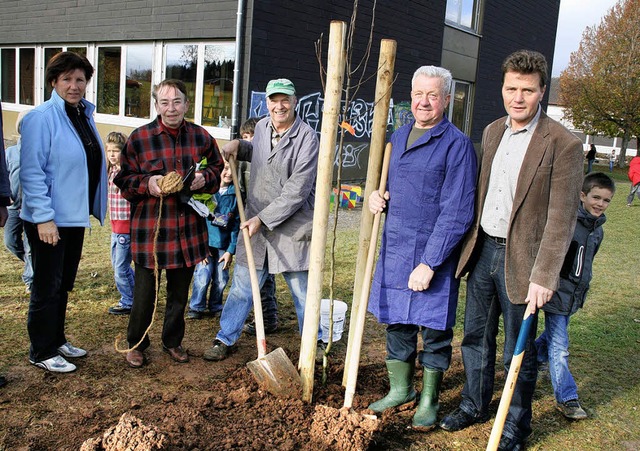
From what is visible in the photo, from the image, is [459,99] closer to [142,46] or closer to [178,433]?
[142,46]

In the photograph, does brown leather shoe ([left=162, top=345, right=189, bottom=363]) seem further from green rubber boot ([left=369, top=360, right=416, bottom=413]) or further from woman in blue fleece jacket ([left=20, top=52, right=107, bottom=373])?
green rubber boot ([left=369, top=360, right=416, bottom=413])

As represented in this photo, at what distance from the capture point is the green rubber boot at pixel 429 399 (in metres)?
3.40

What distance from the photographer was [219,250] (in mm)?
4949

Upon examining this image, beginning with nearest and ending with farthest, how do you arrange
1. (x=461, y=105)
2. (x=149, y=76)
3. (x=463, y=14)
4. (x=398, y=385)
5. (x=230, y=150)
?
(x=398, y=385), (x=230, y=150), (x=149, y=76), (x=463, y=14), (x=461, y=105)

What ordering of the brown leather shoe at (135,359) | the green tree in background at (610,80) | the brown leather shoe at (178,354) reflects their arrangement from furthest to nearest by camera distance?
the green tree in background at (610,80), the brown leather shoe at (178,354), the brown leather shoe at (135,359)

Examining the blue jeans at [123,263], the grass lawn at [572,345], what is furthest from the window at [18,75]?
A: the blue jeans at [123,263]

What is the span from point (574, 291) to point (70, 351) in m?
3.41

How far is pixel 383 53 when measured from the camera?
3393mm

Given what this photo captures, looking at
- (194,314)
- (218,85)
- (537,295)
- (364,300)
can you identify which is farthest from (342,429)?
(218,85)

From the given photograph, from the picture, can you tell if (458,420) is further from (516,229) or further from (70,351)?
(70,351)

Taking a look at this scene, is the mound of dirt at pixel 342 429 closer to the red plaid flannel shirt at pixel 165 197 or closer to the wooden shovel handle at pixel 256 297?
the wooden shovel handle at pixel 256 297

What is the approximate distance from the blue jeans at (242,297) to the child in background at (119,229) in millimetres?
1176

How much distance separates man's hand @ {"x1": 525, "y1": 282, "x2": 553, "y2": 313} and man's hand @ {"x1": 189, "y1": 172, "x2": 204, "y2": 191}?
2138 millimetres

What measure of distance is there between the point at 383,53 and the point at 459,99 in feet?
47.1
